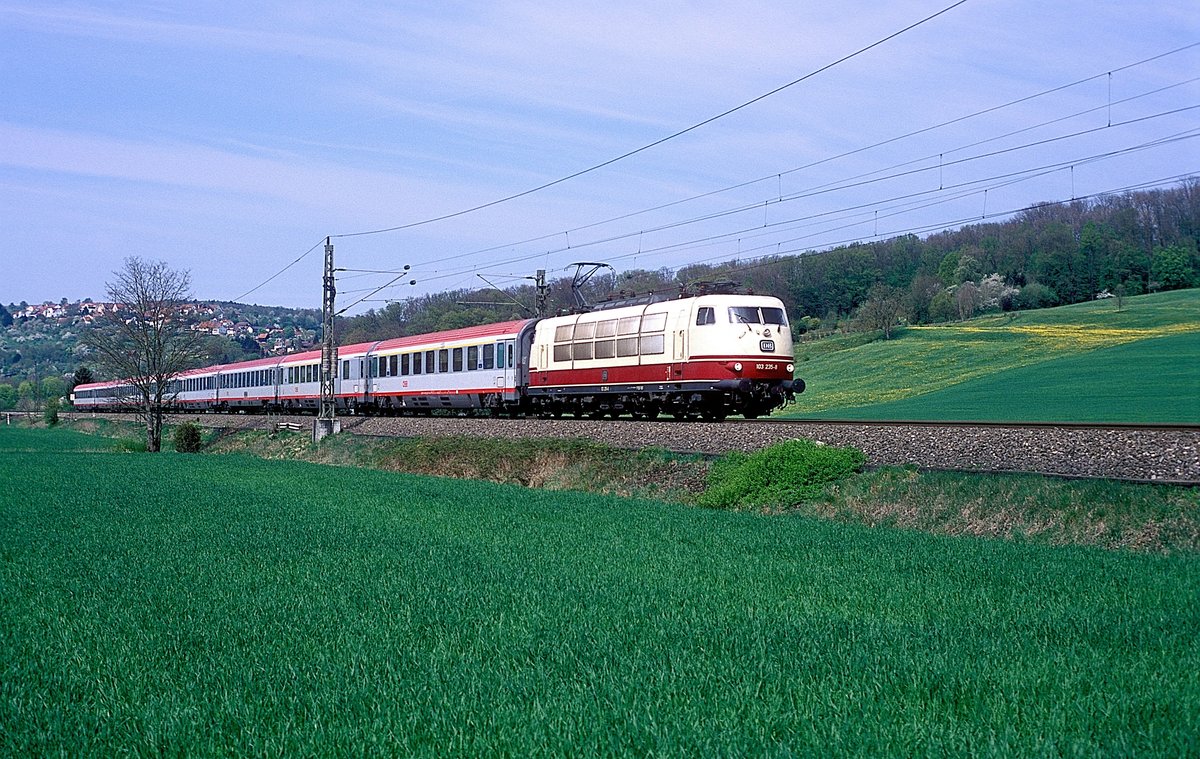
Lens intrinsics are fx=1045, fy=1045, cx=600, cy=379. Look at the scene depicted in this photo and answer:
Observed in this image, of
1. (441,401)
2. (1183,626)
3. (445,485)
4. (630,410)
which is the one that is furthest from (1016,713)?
(441,401)

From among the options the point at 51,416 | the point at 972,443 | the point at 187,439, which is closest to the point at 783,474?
the point at 972,443

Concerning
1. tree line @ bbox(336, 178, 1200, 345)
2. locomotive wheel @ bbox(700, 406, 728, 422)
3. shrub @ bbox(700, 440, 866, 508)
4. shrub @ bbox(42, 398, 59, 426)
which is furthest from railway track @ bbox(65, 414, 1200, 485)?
shrub @ bbox(42, 398, 59, 426)

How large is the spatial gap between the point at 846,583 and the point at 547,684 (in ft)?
15.8

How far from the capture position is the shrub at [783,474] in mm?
18875

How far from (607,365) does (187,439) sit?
2857cm

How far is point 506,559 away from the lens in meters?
12.4

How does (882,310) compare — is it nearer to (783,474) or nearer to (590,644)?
(783,474)

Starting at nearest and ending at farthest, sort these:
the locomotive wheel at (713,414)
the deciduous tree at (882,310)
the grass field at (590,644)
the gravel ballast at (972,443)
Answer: the grass field at (590,644) < the gravel ballast at (972,443) < the locomotive wheel at (713,414) < the deciduous tree at (882,310)

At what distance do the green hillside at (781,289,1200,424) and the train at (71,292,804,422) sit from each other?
9.88 m

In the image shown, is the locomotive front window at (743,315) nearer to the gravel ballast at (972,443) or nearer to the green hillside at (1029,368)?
the gravel ballast at (972,443)

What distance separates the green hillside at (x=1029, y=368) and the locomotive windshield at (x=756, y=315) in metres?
9.10

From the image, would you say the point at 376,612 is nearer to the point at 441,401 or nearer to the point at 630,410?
the point at 630,410

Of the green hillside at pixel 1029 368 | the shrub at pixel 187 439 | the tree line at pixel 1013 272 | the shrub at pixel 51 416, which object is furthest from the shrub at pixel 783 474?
the shrub at pixel 51 416

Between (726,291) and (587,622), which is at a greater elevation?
(726,291)
